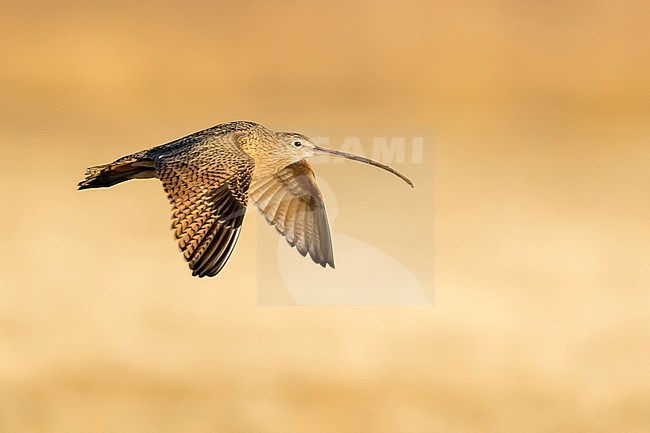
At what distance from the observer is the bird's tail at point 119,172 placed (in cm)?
221

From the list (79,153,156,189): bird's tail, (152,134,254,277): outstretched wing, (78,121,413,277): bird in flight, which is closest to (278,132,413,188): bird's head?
(78,121,413,277): bird in flight

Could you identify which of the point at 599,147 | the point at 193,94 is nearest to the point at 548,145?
the point at 599,147

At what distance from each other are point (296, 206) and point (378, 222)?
28 cm

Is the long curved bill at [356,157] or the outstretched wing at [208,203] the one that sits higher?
the long curved bill at [356,157]

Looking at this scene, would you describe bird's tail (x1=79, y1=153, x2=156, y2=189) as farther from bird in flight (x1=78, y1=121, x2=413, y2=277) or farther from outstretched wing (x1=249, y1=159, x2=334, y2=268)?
outstretched wing (x1=249, y1=159, x2=334, y2=268)

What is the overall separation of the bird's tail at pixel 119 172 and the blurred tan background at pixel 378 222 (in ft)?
0.10

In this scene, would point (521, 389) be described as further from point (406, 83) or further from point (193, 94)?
point (193, 94)

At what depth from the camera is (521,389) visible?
2432 millimetres

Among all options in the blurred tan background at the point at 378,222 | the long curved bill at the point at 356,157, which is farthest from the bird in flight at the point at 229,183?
the blurred tan background at the point at 378,222

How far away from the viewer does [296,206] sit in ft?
7.01

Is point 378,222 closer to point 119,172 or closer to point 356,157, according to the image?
point 356,157

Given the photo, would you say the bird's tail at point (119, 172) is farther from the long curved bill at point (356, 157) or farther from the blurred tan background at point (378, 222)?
the long curved bill at point (356, 157)

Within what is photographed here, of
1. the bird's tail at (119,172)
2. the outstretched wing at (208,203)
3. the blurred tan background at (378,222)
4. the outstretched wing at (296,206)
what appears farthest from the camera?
the blurred tan background at (378,222)

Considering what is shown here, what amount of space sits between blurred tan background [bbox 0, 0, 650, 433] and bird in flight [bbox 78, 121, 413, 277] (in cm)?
14
